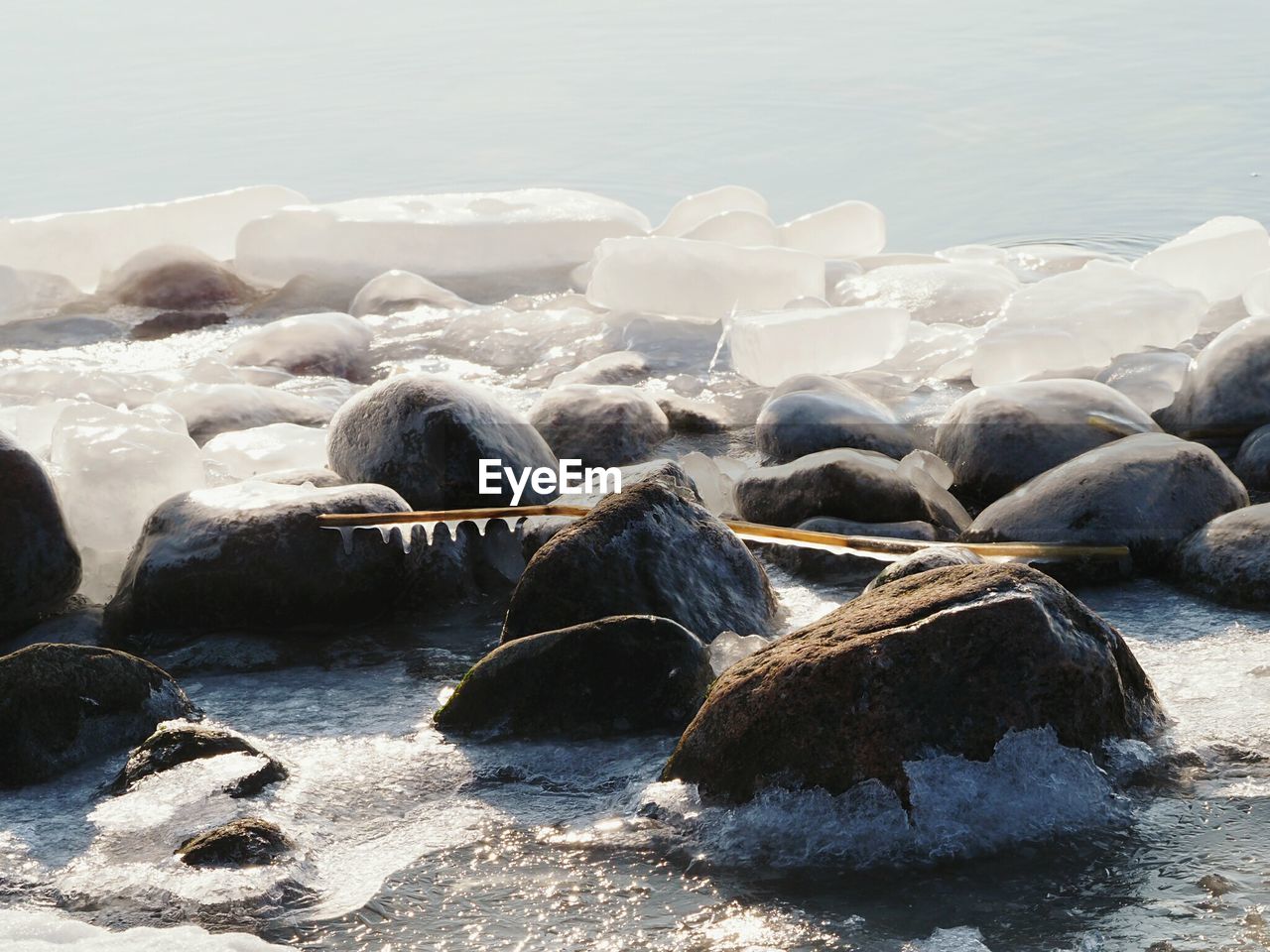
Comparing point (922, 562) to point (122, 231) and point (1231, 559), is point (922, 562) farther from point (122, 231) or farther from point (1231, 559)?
point (122, 231)

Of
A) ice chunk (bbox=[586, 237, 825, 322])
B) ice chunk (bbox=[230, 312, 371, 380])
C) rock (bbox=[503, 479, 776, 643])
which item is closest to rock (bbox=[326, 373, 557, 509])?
rock (bbox=[503, 479, 776, 643])

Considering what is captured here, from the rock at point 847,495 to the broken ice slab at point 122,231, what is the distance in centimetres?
504

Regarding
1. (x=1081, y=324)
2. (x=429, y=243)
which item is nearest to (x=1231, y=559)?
(x=1081, y=324)

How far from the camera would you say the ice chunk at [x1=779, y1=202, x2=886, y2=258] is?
823cm

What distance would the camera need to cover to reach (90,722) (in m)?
3.14

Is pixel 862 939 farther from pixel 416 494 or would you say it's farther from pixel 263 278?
pixel 263 278

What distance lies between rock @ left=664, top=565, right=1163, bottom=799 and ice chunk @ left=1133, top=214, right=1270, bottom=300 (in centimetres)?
460

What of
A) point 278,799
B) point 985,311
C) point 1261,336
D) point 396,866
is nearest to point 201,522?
point 278,799

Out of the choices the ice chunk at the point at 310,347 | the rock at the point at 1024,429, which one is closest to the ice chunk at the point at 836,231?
the ice chunk at the point at 310,347

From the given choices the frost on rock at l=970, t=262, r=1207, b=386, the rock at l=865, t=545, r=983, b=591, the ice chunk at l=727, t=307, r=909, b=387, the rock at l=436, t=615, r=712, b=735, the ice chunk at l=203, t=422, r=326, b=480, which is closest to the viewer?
the rock at l=436, t=615, r=712, b=735

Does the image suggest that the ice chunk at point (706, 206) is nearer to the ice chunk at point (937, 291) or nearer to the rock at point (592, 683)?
the ice chunk at point (937, 291)

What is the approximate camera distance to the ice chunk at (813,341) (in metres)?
6.14

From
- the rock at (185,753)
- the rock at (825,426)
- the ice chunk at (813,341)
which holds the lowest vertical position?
the rock at (185,753)

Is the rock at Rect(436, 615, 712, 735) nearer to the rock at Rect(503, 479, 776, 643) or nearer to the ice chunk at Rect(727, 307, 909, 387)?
the rock at Rect(503, 479, 776, 643)
